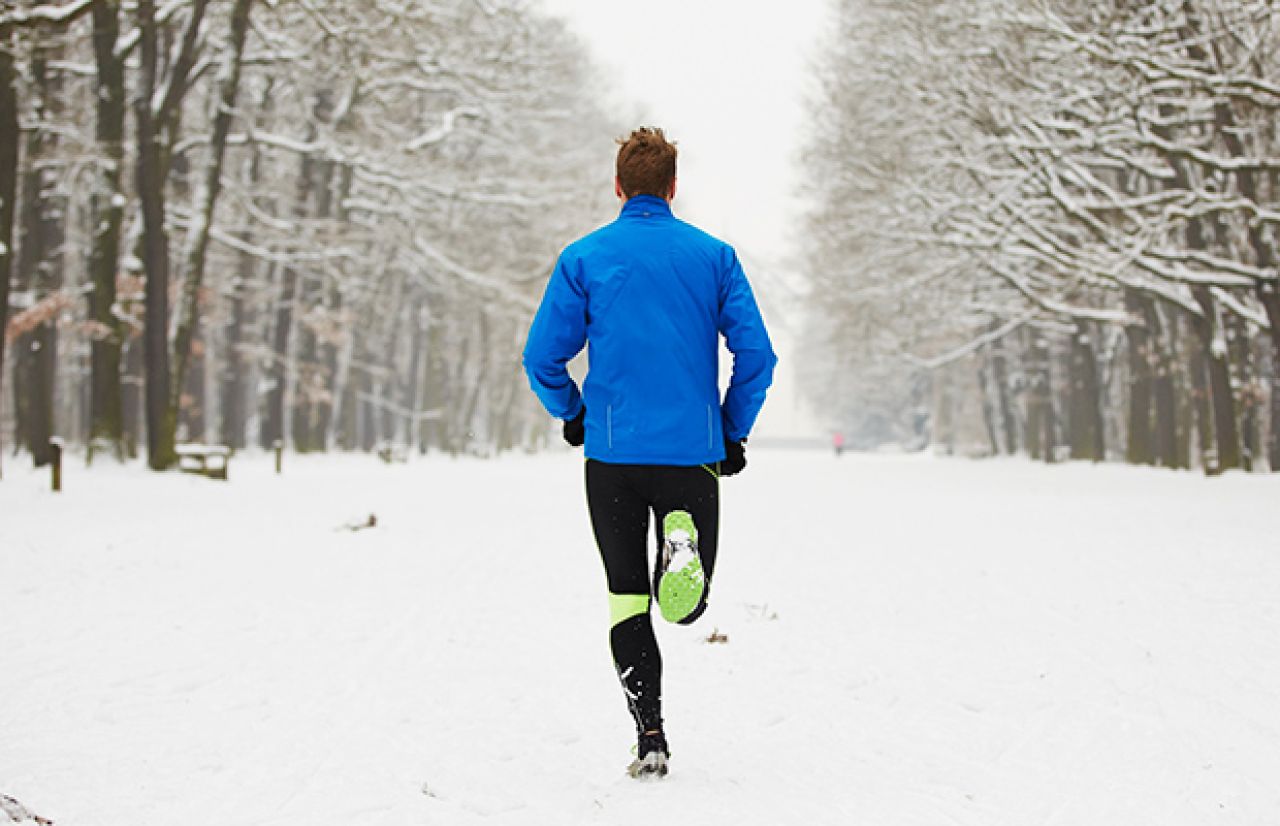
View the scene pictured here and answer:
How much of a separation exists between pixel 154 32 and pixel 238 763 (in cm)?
1596

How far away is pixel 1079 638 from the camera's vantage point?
21.7ft

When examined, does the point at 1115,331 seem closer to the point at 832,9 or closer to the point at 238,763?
the point at 832,9

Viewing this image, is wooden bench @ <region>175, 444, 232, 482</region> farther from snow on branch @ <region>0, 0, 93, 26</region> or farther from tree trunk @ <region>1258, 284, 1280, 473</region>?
tree trunk @ <region>1258, 284, 1280, 473</region>

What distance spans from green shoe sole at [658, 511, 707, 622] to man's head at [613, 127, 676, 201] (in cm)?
113

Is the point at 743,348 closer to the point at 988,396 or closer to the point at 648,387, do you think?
the point at 648,387

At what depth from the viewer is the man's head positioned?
152 inches

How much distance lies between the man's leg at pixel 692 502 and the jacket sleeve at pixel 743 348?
0.24 meters

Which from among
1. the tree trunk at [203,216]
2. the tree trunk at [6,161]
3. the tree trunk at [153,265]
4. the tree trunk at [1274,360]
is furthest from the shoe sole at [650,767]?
the tree trunk at [1274,360]

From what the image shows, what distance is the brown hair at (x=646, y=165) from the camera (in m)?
3.87

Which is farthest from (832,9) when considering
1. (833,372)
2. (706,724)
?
(833,372)

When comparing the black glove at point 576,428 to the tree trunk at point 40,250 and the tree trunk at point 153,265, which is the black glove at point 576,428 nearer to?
the tree trunk at point 153,265

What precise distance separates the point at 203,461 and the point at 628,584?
15.5 m

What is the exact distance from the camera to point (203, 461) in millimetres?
17656

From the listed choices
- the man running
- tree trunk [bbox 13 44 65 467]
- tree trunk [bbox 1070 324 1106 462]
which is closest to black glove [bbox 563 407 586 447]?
the man running
